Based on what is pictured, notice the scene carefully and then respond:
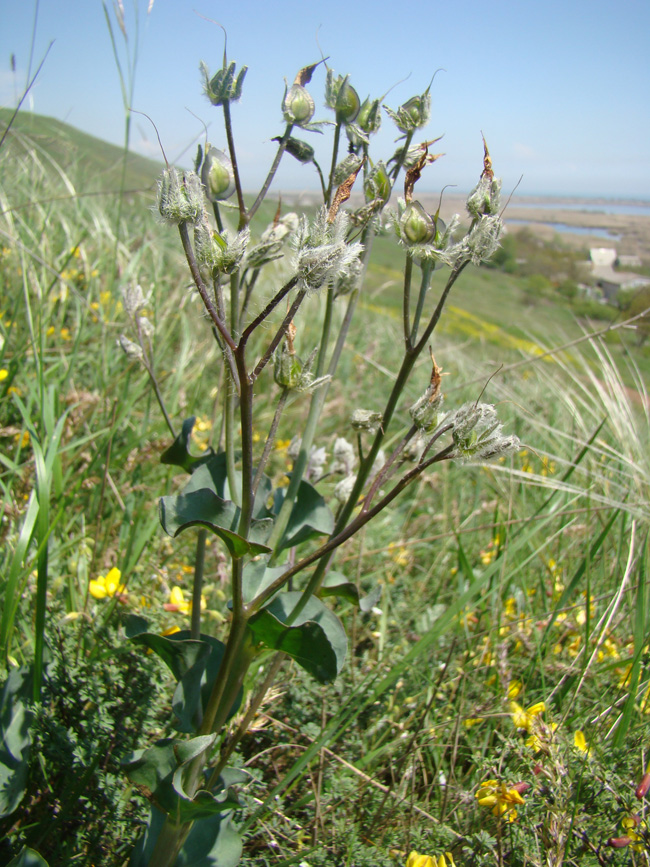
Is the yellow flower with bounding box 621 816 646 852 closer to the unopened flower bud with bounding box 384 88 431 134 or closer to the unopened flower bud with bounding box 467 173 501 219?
the unopened flower bud with bounding box 467 173 501 219

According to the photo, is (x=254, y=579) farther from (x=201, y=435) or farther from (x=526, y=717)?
(x=201, y=435)

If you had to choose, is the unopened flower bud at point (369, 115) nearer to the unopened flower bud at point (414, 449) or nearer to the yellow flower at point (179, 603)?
the unopened flower bud at point (414, 449)

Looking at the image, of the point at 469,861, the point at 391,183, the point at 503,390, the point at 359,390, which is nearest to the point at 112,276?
the point at 359,390

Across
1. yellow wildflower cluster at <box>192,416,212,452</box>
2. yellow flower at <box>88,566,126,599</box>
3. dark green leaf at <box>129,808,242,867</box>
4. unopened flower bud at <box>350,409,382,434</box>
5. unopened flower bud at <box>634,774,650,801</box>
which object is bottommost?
dark green leaf at <box>129,808,242,867</box>

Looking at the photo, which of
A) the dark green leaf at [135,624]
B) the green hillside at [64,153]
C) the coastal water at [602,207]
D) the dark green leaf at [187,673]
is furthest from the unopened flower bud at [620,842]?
the coastal water at [602,207]

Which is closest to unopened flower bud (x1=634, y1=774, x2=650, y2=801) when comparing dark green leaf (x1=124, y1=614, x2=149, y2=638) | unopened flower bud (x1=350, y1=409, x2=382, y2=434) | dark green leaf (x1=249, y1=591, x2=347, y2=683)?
dark green leaf (x1=249, y1=591, x2=347, y2=683)

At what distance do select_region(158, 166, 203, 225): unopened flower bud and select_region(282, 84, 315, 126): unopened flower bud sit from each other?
1.01 feet

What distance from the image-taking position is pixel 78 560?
1734mm

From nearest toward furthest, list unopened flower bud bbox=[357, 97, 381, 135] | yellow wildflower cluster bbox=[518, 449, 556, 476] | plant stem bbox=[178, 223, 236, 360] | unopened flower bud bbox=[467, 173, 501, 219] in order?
plant stem bbox=[178, 223, 236, 360], unopened flower bud bbox=[467, 173, 501, 219], unopened flower bud bbox=[357, 97, 381, 135], yellow wildflower cluster bbox=[518, 449, 556, 476]

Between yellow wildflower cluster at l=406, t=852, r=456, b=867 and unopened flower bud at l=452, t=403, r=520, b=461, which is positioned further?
yellow wildflower cluster at l=406, t=852, r=456, b=867

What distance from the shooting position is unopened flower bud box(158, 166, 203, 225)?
0.78 metres

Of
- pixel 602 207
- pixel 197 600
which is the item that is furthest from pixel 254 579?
pixel 602 207

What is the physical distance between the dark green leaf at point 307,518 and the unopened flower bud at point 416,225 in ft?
1.63

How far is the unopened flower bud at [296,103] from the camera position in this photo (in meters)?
1.00
